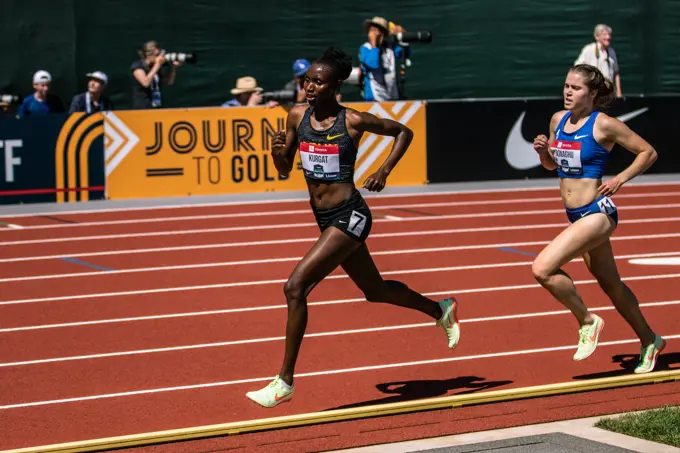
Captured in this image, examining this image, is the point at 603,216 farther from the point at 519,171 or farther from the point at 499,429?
the point at 519,171

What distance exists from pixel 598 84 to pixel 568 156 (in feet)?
1.62

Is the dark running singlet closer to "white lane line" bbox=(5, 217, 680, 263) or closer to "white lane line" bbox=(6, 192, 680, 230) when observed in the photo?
"white lane line" bbox=(5, 217, 680, 263)

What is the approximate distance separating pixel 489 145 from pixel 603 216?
12.3 m

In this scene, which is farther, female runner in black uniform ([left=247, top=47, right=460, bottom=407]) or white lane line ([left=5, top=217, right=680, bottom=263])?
white lane line ([left=5, top=217, right=680, bottom=263])

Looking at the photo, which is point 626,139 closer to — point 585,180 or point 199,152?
point 585,180

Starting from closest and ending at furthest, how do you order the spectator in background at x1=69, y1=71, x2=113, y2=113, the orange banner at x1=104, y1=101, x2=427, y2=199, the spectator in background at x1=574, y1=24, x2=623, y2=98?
the orange banner at x1=104, y1=101, x2=427, y2=199
the spectator in background at x1=69, y1=71, x2=113, y2=113
the spectator in background at x1=574, y1=24, x2=623, y2=98

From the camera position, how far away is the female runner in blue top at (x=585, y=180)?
7883 millimetres

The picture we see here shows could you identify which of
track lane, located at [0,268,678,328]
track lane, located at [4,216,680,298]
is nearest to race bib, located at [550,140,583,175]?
track lane, located at [0,268,678,328]

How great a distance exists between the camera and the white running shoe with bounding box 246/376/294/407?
7.17 metres

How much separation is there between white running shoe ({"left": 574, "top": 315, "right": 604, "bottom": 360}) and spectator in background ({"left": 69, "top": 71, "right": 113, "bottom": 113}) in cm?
1168

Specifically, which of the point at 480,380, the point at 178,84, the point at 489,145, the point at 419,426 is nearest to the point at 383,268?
the point at 480,380

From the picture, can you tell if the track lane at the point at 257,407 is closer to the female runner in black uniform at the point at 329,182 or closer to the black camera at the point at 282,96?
the female runner in black uniform at the point at 329,182

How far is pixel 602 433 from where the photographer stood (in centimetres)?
668

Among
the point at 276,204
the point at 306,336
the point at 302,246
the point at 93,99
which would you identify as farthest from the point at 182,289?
the point at 93,99
